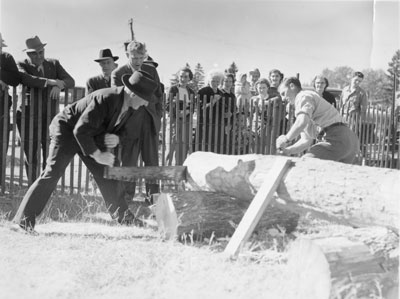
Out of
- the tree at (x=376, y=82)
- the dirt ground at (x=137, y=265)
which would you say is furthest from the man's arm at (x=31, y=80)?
the tree at (x=376, y=82)

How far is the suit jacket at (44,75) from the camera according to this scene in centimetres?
487

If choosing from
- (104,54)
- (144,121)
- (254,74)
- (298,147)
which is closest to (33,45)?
(104,54)

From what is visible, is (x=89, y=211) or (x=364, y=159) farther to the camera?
(x=364, y=159)

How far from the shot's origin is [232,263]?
309cm

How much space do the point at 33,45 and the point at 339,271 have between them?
386 centimetres

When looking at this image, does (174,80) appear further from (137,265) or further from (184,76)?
(137,265)

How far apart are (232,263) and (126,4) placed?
217cm

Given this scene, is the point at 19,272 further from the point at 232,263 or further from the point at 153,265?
the point at 232,263

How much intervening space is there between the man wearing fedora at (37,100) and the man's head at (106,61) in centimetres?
48

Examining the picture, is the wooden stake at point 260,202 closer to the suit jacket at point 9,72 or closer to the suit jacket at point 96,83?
the suit jacket at point 96,83

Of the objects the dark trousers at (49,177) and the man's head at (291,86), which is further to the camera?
the man's head at (291,86)

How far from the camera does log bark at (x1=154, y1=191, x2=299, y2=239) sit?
364cm

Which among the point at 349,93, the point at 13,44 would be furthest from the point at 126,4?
the point at 349,93

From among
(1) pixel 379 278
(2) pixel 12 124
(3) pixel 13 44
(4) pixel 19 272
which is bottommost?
(4) pixel 19 272
